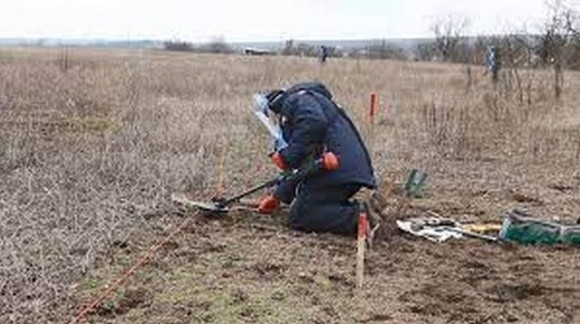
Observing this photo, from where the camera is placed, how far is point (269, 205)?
7.07 metres

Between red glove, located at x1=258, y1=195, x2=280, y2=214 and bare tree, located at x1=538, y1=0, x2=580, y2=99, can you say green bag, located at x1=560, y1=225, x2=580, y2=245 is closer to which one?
red glove, located at x1=258, y1=195, x2=280, y2=214

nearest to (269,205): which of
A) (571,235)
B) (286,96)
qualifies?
(286,96)

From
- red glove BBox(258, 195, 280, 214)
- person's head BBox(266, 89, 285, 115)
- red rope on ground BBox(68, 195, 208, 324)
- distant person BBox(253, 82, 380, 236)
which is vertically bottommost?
red rope on ground BBox(68, 195, 208, 324)

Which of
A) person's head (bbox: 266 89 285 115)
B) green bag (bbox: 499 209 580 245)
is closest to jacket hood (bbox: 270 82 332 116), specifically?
person's head (bbox: 266 89 285 115)

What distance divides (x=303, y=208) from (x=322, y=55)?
85.7 feet

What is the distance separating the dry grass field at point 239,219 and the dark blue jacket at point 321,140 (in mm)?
482

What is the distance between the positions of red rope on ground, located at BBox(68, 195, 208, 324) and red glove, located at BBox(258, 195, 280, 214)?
688 millimetres

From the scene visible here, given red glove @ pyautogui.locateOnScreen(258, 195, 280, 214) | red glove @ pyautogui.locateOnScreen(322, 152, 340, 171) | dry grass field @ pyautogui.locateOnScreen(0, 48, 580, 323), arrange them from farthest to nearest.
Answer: red glove @ pyautogui.locateOnScreen(258, 195, 280, 214) → red glove @ pyautogui.locateOnScreen(322, 152, 340, 171) → dry grass field @ pyautogui.locateOnScreen(0, 48, 580, 323)

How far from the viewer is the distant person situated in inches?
258

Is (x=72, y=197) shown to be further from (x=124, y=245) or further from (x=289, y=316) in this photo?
(x=289, y=316)

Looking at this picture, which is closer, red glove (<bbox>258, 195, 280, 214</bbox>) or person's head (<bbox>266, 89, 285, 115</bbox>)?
person's head (<bbox>266, 89, 285, 115</bbox>)

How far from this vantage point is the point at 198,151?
9875mm

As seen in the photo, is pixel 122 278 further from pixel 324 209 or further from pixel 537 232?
pixel 537 232

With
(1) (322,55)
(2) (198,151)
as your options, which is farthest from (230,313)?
(1) (322,55)
